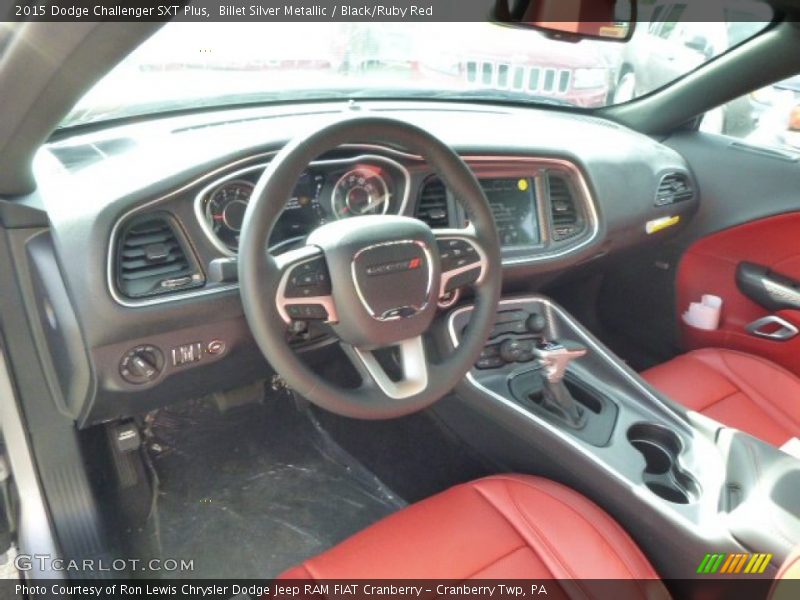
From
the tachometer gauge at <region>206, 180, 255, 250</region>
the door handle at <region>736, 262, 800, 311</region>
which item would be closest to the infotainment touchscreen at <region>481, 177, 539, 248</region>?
the tachometer gauge at <region>206, 180, 255, 250</region>

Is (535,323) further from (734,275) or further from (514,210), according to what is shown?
(734,275)

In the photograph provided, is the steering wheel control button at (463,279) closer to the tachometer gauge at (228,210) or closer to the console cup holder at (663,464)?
the tachometer gauge at (228,210)

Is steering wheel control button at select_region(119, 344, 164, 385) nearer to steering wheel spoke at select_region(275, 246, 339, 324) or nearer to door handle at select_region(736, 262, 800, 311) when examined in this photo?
steering wheel spoke at select_region(275, 246, 339, 324)

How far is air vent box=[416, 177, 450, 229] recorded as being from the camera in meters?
1.72

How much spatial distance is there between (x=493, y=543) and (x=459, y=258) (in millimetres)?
566

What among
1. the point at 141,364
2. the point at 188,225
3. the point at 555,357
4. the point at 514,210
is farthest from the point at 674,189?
the point at 141,364

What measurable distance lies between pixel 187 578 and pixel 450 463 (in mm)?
791

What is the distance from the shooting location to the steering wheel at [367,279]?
1212 millimetres

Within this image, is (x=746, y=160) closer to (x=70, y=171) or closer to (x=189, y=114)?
(x=189, y=114)

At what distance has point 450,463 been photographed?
206 centimetres

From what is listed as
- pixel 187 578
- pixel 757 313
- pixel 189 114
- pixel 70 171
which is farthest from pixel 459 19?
pixel 187 578

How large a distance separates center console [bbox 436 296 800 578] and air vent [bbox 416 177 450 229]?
0.77ft

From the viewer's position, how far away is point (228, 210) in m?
1.46

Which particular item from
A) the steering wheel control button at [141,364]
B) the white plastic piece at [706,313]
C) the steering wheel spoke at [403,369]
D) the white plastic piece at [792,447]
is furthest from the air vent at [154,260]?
the white plastic piece at [706,313]
